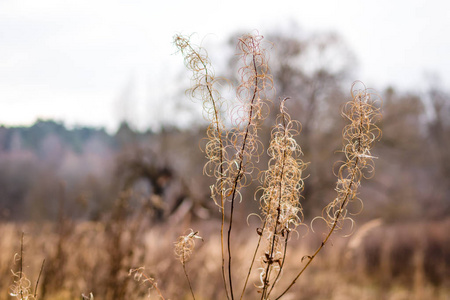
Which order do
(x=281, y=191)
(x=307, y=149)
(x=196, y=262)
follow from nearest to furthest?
(x=281, y=191), (x=196, y=262), (x=307, y=149)

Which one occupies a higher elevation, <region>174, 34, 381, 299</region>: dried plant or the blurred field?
<region>174, 34, 381, 299</region>: dried plant

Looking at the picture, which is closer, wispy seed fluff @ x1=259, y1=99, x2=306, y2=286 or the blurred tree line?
wispy seed fluff @ x1=259, y1=99, x2=306, y2=286

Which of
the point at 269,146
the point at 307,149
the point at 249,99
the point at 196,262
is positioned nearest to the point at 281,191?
the point at 269,146

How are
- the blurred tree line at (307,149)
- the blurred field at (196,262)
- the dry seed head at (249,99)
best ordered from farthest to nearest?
the blurred tree line at (307,149), the blurred field at (196,262), the dry seed head at (249,99)

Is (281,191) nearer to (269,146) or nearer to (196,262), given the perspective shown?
(269,146)

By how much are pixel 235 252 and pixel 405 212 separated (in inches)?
569

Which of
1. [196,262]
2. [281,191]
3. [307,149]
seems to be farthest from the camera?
[307,149]

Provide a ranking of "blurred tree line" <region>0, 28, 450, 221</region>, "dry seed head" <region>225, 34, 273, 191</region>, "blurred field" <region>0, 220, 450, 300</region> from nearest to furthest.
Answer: "dry seed head" <region>225, 34, 273, 191</region>
"blurred field" <region>0, 220, 450, 300</region>
"blurred tree line" <region>0, 28, 450, 221</region>

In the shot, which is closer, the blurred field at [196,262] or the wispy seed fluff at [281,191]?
the wispy seed fluff at [281,191]

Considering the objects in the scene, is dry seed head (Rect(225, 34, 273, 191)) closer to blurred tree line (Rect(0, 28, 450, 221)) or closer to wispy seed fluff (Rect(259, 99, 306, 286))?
wispy seed fluff (Rect(259, 99, 306, 286))

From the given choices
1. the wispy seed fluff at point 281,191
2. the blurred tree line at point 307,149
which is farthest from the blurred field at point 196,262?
the blurred tree line at point 307,149

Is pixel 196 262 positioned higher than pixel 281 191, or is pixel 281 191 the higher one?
pixel 281 191

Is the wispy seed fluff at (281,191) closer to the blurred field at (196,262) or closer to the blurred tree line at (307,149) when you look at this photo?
the blurred field at (196,262)

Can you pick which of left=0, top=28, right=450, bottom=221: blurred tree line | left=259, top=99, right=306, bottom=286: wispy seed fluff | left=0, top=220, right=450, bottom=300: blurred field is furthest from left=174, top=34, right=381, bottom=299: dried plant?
left=0, top=28, right=450, bottom=221: blurred tree line
